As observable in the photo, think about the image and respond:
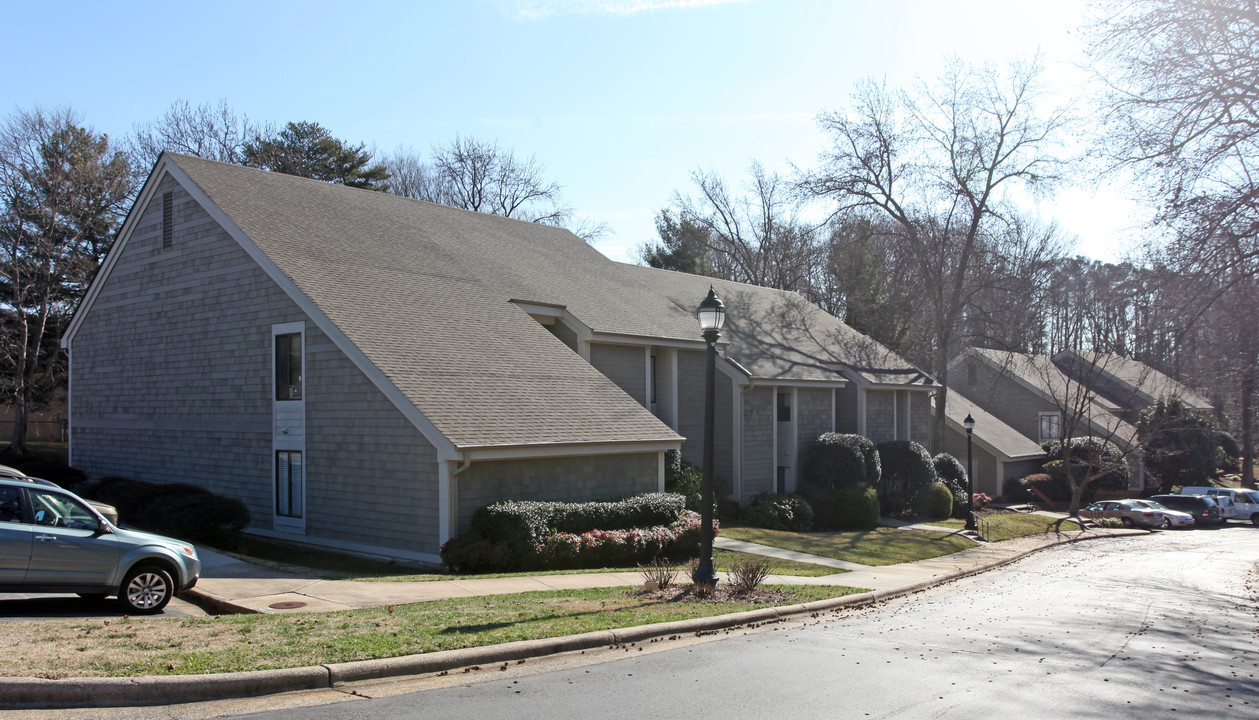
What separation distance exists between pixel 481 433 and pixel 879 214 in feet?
113

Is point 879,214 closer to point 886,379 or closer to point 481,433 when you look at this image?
point 886,379

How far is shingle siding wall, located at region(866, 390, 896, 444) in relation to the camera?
110 feet

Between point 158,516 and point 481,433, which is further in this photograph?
point 158,516

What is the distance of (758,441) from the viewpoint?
2856cm

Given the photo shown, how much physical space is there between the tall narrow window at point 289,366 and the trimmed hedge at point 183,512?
8.22 feet

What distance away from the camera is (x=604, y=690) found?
8297mm

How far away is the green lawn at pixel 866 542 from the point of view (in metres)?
23.2

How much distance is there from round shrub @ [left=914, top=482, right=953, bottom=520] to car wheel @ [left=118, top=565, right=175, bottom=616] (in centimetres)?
2770

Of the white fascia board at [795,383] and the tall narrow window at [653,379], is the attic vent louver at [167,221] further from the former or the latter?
the white fascia board at [795,383]

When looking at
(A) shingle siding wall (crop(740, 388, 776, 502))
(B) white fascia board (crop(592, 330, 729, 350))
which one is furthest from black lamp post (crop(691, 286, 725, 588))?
(A) shingle siding wall (crop(740, 388, 776, 502))

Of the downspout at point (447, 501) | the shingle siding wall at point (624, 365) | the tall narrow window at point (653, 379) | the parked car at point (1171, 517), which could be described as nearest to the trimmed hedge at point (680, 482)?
the shingle siding wall at point (624, 365)

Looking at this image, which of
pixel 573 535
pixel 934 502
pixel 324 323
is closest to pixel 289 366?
pixel 324 323

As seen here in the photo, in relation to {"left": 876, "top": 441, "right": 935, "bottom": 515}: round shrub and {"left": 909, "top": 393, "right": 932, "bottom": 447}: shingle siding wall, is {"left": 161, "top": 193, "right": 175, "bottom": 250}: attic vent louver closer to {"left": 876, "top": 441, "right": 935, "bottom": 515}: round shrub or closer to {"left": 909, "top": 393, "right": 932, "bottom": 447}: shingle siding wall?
{"left": 876, "top": 441, "right": 935, "bottom": 515}: round shrub

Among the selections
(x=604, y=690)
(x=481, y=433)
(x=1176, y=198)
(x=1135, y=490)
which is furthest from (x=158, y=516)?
(x=1135, y=490)
